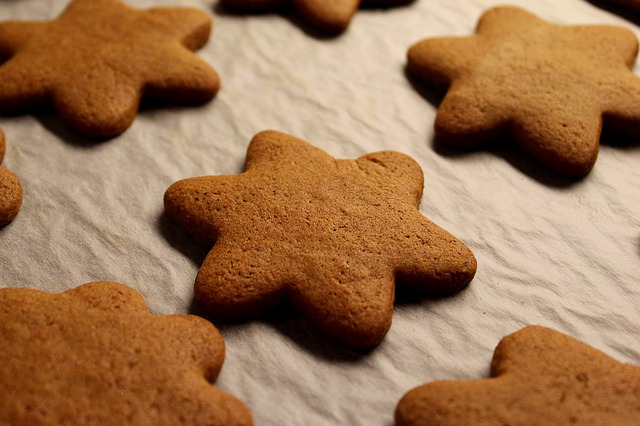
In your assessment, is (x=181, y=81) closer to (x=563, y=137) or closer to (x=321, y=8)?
(x=321, y=8)

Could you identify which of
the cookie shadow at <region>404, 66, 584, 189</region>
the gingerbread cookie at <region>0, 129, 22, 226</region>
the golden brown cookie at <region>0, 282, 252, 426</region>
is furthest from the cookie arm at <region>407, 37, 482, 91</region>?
the gingerbread cookie at <region>0, 129, 22, 226</region>

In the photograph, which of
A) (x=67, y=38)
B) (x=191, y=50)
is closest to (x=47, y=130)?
(x=67, y=38)

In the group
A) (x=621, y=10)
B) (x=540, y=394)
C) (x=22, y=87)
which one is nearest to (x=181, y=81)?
(x=22, y=87)

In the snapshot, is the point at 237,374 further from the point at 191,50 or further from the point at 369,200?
the point at 191,50

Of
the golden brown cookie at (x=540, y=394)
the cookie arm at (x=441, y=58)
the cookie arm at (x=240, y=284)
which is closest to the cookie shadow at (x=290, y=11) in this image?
the cookie arm at (x=441, y=58)

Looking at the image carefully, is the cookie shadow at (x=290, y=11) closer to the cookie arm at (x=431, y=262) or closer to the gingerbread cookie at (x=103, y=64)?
the gingerbread cookie at (x=103, y=64)

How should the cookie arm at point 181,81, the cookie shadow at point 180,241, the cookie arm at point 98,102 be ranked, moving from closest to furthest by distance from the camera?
the cookie shadow at point 180,241, the cookie arm at point 98,102, the cookie arm at point 181,81
